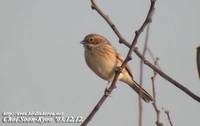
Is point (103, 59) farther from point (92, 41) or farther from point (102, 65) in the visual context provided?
point (92, 41)

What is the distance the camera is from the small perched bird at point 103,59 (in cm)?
590

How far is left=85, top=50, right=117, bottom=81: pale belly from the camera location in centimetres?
591

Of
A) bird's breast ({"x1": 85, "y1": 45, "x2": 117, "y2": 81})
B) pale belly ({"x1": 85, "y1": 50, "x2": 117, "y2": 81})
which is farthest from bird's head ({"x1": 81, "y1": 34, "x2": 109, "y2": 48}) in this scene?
pale belly ({"x1": 85, "y1": 50, "x2": 117, "y2": 81})

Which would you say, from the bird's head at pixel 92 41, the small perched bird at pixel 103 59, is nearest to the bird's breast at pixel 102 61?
the small perched bird at pixel 103 59

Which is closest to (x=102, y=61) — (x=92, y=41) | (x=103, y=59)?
(x=103, y=59)

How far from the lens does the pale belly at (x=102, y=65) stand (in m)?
5.91

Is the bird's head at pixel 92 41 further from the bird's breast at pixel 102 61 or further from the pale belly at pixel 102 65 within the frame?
the pale belly at pixel 102 65

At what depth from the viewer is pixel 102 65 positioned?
595 cm

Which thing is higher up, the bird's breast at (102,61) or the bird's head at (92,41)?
the bird's head at (92,41)

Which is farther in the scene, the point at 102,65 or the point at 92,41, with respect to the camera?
the point at 92,41

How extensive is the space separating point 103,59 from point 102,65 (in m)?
0.09

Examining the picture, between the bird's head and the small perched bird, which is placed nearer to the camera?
the small perched bird

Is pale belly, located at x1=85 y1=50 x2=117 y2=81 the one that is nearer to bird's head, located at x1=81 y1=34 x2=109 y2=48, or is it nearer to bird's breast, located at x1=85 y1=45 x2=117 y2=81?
bird's breast, located at x1=85 y1=45 x2=117 y2=81

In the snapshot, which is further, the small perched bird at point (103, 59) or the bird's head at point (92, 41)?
the bird's head at point (92, 41)
